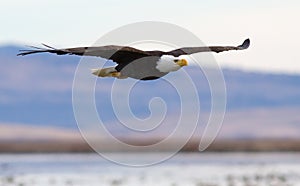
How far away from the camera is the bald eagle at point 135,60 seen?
61.6ft

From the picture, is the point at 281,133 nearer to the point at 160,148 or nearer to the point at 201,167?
the point at 160,148

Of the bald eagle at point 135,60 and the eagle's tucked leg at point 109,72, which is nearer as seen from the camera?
the bald eagle at point 135,60

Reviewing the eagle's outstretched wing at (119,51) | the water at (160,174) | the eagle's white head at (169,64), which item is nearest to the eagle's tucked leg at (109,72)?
the eagle's outstretched wing at (119,51)

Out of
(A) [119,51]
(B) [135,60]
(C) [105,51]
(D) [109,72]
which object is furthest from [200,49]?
(C) [105,51]

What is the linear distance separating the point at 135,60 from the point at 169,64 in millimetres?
707

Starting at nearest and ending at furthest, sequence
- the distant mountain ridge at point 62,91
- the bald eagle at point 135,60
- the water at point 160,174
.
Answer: the bald eagle at point 135,60, the water at point 160,174, the distant mountain ridge at point 62,91

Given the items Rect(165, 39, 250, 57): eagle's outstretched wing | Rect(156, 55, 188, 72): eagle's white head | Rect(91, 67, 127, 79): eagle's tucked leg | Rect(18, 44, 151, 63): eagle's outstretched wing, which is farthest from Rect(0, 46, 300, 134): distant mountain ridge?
Rect(156, 55, 188, 72): eagle's white head

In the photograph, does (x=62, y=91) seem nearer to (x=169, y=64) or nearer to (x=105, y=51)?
(x=169, y=64)

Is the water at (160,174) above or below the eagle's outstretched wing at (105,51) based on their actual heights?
below

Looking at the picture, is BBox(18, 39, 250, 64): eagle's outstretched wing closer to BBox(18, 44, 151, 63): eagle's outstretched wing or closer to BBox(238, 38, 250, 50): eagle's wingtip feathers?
BBox(18, 44, 151, 63): eagle's outstretched wing

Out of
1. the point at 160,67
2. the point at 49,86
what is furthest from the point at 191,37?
the point at 49,86

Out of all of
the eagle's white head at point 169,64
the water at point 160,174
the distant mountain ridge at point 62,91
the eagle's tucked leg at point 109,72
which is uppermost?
the eagle's white head at point 169,64

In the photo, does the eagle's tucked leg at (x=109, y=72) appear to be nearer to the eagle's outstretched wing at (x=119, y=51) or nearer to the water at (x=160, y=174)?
the eagle's outstretched wing at (x=119, y=51)

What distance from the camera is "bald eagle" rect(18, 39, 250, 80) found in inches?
→ 739
